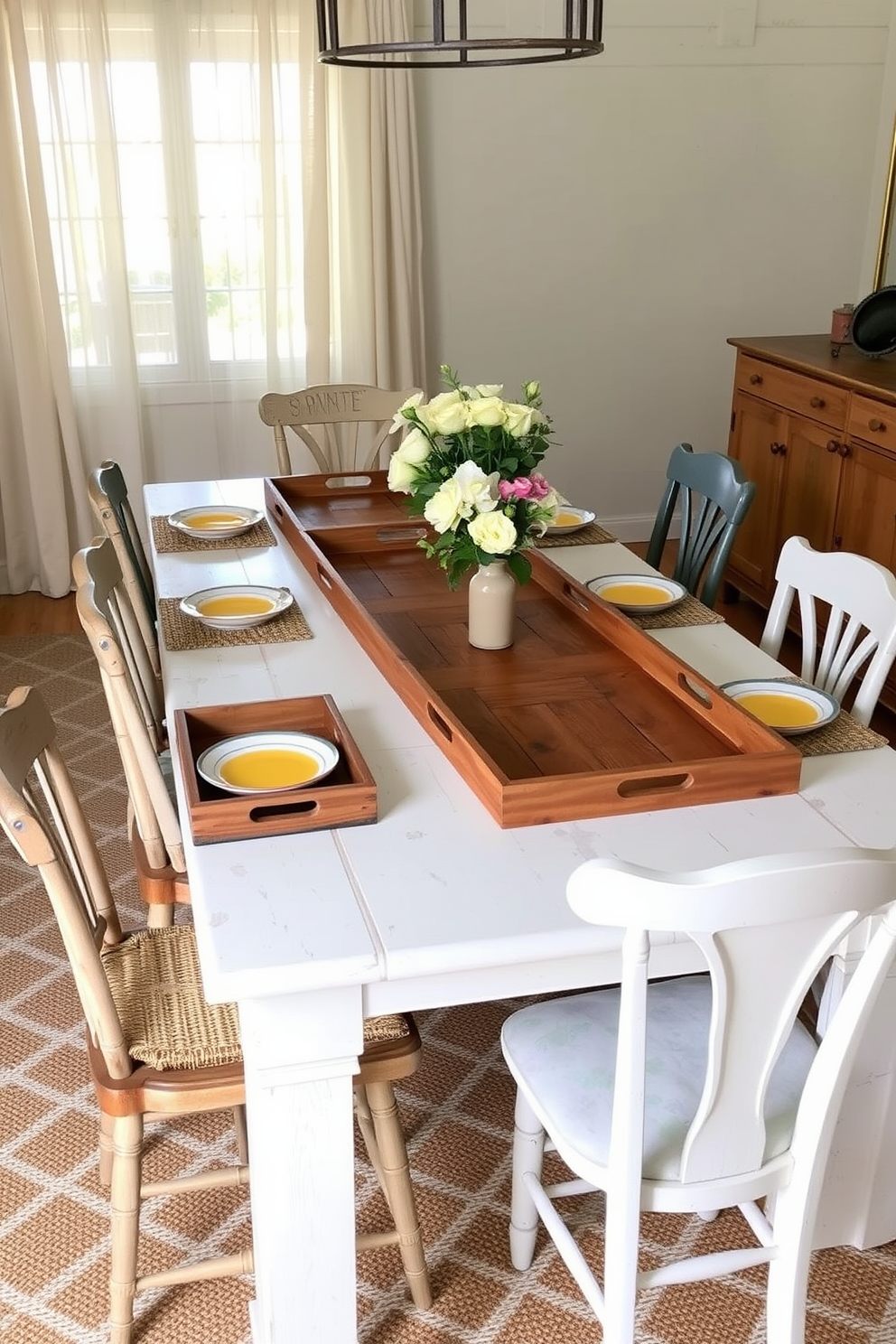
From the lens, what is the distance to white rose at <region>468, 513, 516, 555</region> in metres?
1.97

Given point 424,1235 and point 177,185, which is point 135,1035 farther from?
point 177,185

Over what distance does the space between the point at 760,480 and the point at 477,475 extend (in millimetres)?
2599

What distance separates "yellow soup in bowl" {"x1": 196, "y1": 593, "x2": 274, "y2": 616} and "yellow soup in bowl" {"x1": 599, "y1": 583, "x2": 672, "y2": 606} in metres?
0.63

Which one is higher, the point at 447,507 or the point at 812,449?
the point at 447,507

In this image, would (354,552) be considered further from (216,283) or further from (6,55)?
(6,55)

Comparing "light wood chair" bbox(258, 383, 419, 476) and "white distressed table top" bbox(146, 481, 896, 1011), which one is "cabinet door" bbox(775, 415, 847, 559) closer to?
"light wood chair" bbox(258, 383, 419, 476)

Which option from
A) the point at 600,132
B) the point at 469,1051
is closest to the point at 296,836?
the point at 469,1051

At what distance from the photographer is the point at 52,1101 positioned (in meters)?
2.27

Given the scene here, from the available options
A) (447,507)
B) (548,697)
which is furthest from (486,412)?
(548,697)

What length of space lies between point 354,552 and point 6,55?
8.24ft

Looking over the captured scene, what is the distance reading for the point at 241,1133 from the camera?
2068 mm

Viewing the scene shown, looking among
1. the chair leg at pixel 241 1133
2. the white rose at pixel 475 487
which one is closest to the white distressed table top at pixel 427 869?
the white rose at pixel 475 487

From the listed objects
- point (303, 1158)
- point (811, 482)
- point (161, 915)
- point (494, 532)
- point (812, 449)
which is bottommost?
point (161, 915)

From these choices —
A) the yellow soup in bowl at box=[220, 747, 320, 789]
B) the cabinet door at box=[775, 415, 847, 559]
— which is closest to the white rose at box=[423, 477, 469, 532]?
the yellow soup in bowl at box=[220, 747, 320, 789]
